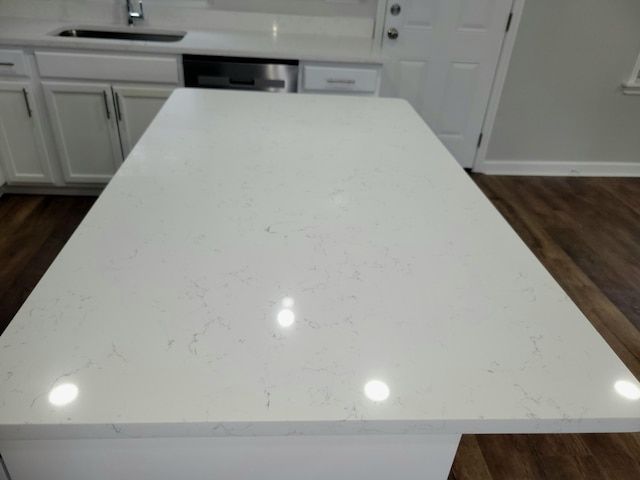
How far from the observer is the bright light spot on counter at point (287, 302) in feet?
2.50

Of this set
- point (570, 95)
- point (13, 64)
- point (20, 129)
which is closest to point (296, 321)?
point (13, 64)

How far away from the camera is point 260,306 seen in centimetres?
75

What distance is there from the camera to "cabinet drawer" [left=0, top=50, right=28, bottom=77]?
7.88 feet

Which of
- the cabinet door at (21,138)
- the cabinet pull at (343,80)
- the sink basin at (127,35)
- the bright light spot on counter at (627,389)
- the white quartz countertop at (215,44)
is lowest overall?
the cabinet door at (21,138)

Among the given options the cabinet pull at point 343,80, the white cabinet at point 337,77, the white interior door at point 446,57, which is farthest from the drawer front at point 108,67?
the white interior door at point 446,57

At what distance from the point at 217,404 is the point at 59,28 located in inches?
112

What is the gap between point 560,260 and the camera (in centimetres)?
266

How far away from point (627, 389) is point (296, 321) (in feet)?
1.55

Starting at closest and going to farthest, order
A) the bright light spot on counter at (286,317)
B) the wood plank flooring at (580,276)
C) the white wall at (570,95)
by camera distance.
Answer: the bright light spot on counter at (286,317)
the wood plank flooring at (580,276)
the white wall at (570,95)

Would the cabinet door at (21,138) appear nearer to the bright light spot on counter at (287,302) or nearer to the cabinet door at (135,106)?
the cabinet door at (135,106)

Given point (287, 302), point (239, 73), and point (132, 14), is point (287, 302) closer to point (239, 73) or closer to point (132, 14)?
point (239, 73)

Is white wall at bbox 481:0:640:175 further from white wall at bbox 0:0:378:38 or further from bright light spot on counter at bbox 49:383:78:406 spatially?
bright light spot on counter at bbox 49:383:78:406

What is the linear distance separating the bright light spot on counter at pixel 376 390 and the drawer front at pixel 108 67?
2.31 metres

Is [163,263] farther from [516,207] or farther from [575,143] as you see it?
[575,143]
